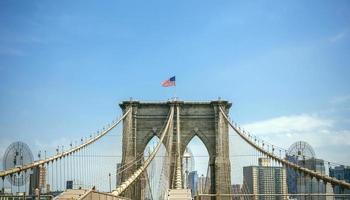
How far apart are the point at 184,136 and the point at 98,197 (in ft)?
120

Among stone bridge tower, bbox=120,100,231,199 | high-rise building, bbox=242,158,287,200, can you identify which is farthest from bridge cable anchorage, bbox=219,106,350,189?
high-rise building, bbox=242,158,287,200

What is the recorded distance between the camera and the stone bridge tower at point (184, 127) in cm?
5209

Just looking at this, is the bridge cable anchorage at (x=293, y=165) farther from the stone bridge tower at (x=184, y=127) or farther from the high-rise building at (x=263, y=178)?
the high-rise building at (x=263, y=178)

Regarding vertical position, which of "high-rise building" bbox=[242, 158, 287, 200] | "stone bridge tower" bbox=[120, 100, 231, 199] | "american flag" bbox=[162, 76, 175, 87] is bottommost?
"high-rise building" bbox=[242, 158, 287, 200]

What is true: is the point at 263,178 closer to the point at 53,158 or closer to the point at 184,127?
the point at 184,127

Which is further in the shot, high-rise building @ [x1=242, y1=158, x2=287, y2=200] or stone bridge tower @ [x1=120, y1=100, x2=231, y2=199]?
high-rise building @ [x1=242, y1=158, x2=287, y2=200]

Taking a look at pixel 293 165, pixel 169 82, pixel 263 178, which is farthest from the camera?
pixel 263 178

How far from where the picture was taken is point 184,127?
176 ft

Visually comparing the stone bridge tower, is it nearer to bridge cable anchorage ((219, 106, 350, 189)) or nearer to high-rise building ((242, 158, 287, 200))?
bridge cable anchorage ((219, 106, 350, 189))

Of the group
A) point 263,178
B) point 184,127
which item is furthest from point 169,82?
point 263,178

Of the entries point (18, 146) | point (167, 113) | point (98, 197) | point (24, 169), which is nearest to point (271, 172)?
point (167, 113)

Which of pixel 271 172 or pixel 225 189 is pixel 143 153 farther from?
pixel 271 172

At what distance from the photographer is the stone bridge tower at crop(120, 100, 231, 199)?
52094 mm

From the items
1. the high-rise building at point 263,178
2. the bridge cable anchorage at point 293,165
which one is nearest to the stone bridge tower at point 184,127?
the bridge cable anchorage at point 293,165
